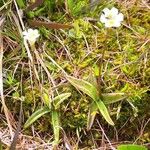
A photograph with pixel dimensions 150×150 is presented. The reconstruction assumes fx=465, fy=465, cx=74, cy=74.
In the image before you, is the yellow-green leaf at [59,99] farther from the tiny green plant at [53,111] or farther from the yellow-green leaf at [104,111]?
the yellow-green leaf at [104,111]

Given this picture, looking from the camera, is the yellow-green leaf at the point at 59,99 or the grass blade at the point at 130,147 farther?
the yellow-green leaf at the point at 59,99

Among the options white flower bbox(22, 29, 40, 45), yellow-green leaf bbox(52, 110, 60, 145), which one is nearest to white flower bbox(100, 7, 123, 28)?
Result: white flower bbox(22, 29, 40, 45)

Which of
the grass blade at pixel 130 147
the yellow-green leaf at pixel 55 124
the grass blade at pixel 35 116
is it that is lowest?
the grass blade at pixel 130 147

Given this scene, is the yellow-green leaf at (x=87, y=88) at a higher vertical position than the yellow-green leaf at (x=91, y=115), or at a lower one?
higher

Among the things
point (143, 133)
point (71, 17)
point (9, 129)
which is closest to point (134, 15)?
point (71, 17)

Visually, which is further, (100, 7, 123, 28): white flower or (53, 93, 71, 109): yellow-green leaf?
(53, 93, 71, 109): yellow-green leaf

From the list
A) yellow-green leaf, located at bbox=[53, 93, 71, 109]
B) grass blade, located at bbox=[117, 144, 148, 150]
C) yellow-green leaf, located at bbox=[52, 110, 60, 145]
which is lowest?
grass blade, located at bbox=[117, 144, 148, 150]

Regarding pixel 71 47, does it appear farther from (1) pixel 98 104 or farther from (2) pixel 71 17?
(1) pixel 98 104

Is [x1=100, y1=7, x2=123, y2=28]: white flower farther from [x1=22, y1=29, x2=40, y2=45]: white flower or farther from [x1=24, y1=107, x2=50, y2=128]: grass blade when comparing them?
[x1=24, y1=107, x2=50, y2=128]: grass blade

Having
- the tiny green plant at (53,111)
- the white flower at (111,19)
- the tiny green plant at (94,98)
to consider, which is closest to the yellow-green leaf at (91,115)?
the tiny green plant at (94,98)

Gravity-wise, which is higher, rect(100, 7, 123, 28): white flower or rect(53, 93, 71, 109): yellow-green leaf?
rect(100, 7, 123, 28): white flower

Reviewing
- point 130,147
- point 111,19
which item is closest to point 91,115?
point 130,147
